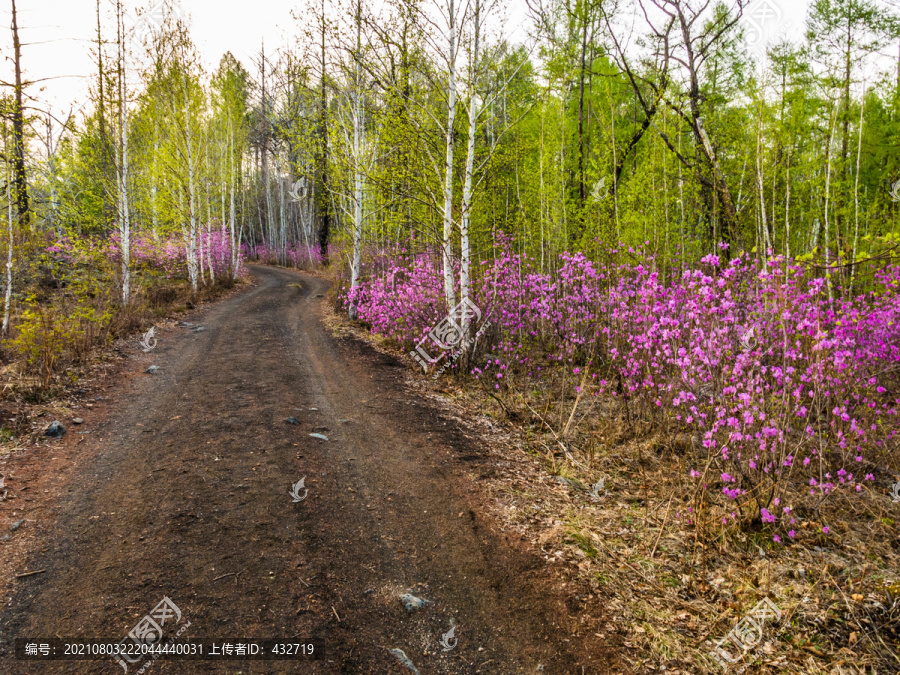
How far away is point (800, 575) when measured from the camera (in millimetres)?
3299

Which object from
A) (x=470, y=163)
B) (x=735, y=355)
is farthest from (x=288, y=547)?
(x=470, y=163)

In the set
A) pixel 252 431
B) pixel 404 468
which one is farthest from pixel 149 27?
pixel 404 468

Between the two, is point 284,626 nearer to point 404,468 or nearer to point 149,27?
point 404,468

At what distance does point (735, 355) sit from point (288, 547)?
14.9 feet

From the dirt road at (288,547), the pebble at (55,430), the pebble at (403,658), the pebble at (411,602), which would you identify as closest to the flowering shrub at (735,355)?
the dirt road at (288,547)

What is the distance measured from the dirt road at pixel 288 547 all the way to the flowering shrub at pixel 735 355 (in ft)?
6.72

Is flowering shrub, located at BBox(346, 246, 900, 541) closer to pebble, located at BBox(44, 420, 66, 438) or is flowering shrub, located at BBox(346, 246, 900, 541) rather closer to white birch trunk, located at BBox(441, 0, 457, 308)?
white birch trunk, located at BBox(441, 0, 457, 308)

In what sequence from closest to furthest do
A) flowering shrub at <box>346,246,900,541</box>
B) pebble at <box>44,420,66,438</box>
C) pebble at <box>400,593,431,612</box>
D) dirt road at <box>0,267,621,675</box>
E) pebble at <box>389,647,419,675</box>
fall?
pebble at <box>389,647,419,675</box> → dirt road at <box>0,267,621,675</box> → pebble at <box>400,593,431,612</box> → flowering shrub at <box>346,246,900,541</box> → pebble at <box>44,420,66,438</box>

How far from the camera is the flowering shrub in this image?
389cm

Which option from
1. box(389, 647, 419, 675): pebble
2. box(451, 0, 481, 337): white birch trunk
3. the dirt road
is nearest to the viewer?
box(389, 647, 419, 675): pebble

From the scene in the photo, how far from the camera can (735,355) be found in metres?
4.58

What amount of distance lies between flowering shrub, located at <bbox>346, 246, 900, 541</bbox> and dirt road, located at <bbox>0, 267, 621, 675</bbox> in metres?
2.05

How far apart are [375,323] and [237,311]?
18.2 ft

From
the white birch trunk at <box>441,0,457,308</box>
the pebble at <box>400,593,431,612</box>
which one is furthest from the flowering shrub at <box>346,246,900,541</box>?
the pebble at <box>400,593,431,612</box>
